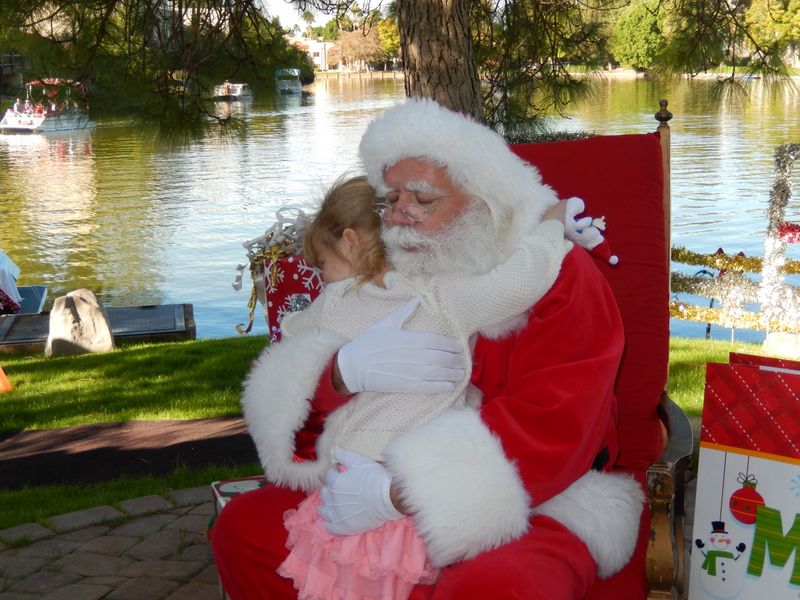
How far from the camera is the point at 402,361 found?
1984 millimetres

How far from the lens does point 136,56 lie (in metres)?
5.16

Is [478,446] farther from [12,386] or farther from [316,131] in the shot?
[316,131]

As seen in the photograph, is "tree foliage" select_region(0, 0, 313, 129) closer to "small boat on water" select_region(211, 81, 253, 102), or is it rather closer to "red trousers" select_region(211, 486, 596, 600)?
"small boat on water" select_region(211, 81, 253, 102)

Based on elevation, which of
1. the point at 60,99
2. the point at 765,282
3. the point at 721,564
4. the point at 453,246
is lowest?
the point at 765,282

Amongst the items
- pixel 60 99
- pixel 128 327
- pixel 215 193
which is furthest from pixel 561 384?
pixel 215 193

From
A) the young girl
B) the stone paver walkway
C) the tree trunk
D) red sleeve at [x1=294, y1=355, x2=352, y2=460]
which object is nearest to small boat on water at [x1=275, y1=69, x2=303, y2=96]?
the tree trunk

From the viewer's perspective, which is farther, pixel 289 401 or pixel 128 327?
pixel 128 327

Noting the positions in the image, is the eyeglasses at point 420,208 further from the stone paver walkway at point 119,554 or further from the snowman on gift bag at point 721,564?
the stone paver walkway at point 119,554

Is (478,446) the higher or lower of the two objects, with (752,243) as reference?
higher

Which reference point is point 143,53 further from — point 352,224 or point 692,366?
point 692,366

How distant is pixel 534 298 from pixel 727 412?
1.53 feet

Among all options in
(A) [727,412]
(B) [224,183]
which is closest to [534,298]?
(A) [727,412]

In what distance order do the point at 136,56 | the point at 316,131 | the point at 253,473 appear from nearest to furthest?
the point at 253,473 → the point at 136,56 → the point at 316,131

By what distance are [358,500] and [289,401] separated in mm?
375
